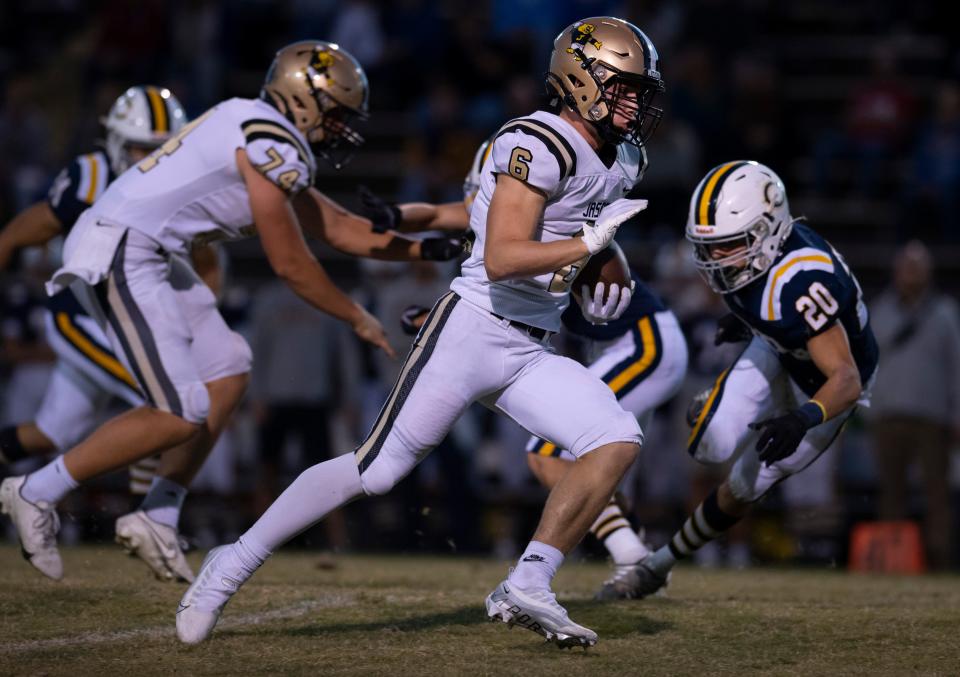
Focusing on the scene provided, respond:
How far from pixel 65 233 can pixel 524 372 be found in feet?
9.46

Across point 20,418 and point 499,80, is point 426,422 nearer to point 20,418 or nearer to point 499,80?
point 20,418

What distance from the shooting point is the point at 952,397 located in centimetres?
953

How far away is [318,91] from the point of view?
5297 millimetres

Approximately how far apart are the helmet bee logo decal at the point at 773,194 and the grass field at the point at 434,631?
146 cm

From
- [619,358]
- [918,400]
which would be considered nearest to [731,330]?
[619,358]

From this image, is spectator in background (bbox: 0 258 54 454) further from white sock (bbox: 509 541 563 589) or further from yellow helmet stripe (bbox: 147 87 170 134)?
white sock (bbox: 509 541 563 589)

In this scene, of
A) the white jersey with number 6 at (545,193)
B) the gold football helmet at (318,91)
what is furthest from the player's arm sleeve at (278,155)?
the white jersey with number 6 at (545,193)

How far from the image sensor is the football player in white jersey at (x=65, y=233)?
6242 millimetres

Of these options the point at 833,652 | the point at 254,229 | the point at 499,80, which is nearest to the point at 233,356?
the point at 254,229

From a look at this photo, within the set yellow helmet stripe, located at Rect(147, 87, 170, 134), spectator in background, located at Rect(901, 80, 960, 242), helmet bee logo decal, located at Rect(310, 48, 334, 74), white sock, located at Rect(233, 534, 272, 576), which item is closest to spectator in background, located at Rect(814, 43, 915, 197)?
spectator in background, located at Rect(901, 80, 960, 242)

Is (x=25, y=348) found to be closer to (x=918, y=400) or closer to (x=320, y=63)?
(x=320, y=63)

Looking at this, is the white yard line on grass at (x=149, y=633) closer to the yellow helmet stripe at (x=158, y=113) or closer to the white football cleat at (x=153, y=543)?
the white football cleat at (x=153, y=543)

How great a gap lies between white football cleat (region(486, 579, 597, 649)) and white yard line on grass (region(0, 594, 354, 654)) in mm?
984

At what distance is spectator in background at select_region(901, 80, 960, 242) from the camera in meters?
10.7
